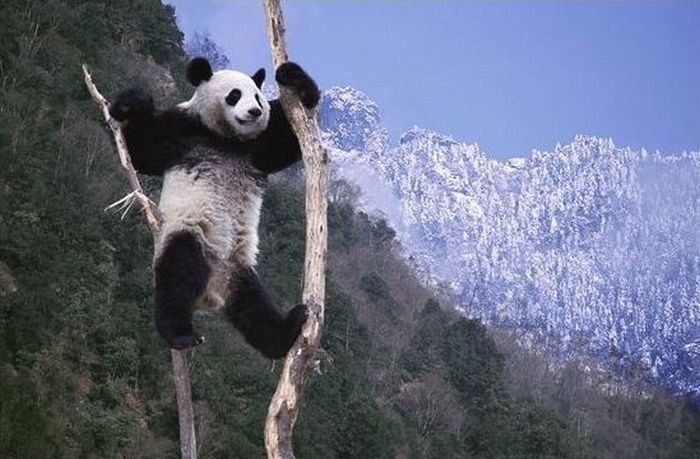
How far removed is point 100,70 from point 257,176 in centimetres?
3100

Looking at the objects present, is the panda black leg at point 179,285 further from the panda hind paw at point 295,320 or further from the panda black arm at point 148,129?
the panda black arm at point 148,129

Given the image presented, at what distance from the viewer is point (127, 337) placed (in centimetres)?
2711

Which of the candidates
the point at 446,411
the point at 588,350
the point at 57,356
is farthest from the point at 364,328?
the point at 588,350

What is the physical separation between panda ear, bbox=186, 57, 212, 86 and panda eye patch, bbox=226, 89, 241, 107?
35cm

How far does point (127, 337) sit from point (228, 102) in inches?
868

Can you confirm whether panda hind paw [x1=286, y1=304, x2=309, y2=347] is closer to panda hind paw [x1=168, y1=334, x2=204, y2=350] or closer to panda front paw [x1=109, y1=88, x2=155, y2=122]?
panda hind paw [x1=168, y1=334, x2=204, y2=350]

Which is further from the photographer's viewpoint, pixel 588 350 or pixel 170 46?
pixel 588 350

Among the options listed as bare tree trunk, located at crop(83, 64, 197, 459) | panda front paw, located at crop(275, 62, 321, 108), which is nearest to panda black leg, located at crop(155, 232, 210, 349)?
bare tree trunk, located at crop(83, 64, 197, 459)

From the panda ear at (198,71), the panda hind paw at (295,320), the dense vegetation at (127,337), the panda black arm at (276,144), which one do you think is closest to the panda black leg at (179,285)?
the panda hind paw at (295,320)

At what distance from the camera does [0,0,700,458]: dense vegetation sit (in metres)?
24.0

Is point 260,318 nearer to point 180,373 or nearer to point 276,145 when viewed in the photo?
point 180,373

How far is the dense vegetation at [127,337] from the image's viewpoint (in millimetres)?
24000

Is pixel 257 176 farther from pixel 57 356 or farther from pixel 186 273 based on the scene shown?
pixel 57 356

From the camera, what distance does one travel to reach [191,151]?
6.14 meters
